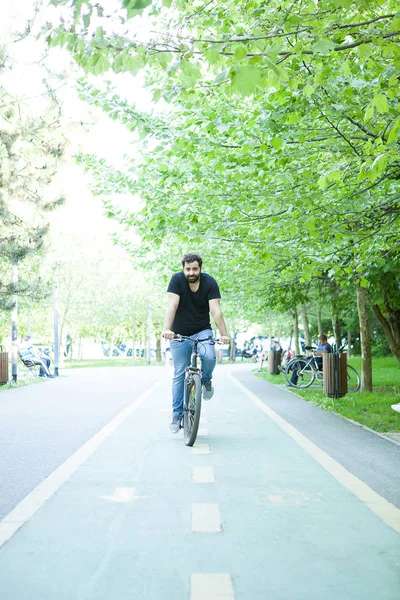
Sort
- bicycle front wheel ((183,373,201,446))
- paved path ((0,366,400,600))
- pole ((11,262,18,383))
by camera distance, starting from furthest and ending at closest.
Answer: pole ((11,262,18,383))
bicycle front wheel ((183,373,201,446))
paved path ((0,366,400,600))

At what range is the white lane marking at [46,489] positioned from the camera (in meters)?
4.52

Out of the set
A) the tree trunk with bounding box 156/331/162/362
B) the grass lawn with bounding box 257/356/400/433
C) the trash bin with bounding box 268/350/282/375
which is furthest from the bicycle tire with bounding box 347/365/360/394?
the tree trunk with bounding box 156/331/162/362

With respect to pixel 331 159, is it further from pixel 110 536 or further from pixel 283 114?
pixel 110 536

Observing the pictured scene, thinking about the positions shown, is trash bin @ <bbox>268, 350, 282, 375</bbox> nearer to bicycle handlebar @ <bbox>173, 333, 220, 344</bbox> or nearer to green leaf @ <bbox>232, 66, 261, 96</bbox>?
bicycle handlebar @ <bbox>173, 333, 220, 344</bbox>

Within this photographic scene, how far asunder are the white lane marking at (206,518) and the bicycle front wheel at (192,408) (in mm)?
2472

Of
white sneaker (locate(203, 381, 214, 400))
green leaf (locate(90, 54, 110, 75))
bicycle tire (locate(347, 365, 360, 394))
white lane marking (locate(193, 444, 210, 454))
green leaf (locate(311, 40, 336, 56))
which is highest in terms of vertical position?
green leaf (locate(311, 40, 336, 56))

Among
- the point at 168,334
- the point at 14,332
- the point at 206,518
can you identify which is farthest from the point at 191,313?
the point at 14,332

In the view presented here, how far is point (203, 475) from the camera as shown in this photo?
6.09 meters

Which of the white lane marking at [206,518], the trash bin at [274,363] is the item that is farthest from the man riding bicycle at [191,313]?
the trash bin at [274,363]

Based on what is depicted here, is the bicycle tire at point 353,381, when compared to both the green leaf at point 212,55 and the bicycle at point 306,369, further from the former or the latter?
the green leaf at point 212,55

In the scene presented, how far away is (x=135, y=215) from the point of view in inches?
583

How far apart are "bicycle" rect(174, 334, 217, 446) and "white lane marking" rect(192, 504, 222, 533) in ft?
8.19

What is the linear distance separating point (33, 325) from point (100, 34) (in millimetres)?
51482

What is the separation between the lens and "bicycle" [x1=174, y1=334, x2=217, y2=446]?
757cm
